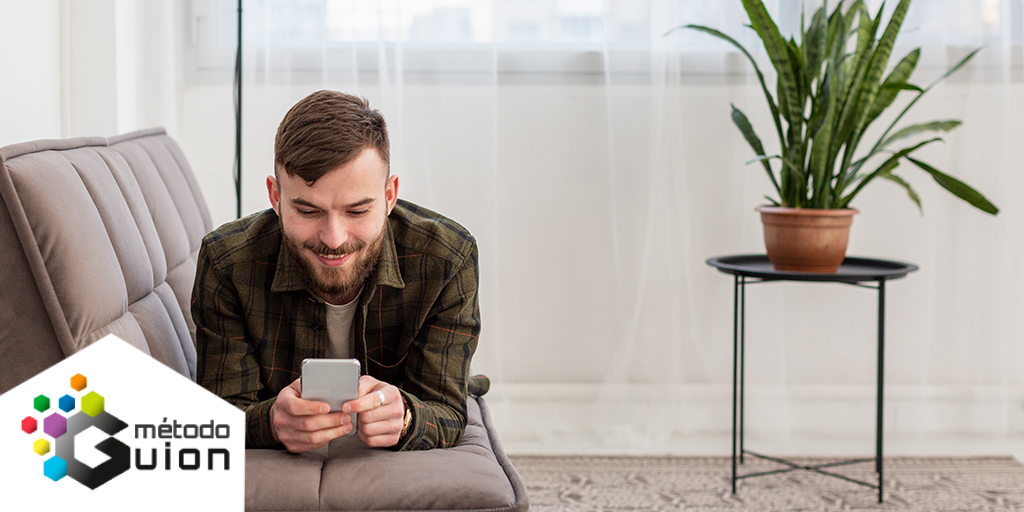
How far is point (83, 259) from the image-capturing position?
985mm

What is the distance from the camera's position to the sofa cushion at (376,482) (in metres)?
0.91

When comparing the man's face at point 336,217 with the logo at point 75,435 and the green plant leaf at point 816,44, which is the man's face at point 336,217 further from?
the green plant leaf at point 816,44

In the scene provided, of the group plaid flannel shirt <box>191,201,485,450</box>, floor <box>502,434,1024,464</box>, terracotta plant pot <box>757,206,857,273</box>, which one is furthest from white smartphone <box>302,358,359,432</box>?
floor <box>502,434,1024,464</box>

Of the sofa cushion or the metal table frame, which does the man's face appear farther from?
the metal table frame

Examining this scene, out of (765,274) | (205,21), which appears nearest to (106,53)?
(205,21)

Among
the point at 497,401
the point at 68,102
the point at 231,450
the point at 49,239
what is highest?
the point at 68,102

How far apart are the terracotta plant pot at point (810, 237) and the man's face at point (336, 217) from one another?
1.11 m

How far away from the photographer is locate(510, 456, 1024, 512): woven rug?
6.27ft

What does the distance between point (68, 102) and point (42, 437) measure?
1381mm

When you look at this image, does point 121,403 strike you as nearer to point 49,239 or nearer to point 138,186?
point 49,239

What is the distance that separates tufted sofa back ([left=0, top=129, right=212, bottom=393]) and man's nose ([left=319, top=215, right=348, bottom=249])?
27 cm

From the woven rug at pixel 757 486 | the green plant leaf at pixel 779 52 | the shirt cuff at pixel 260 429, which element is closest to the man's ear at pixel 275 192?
the shirt cuff at pixel 260 429

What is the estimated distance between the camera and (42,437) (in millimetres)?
701

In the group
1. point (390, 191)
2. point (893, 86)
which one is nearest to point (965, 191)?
point (893, 86)
